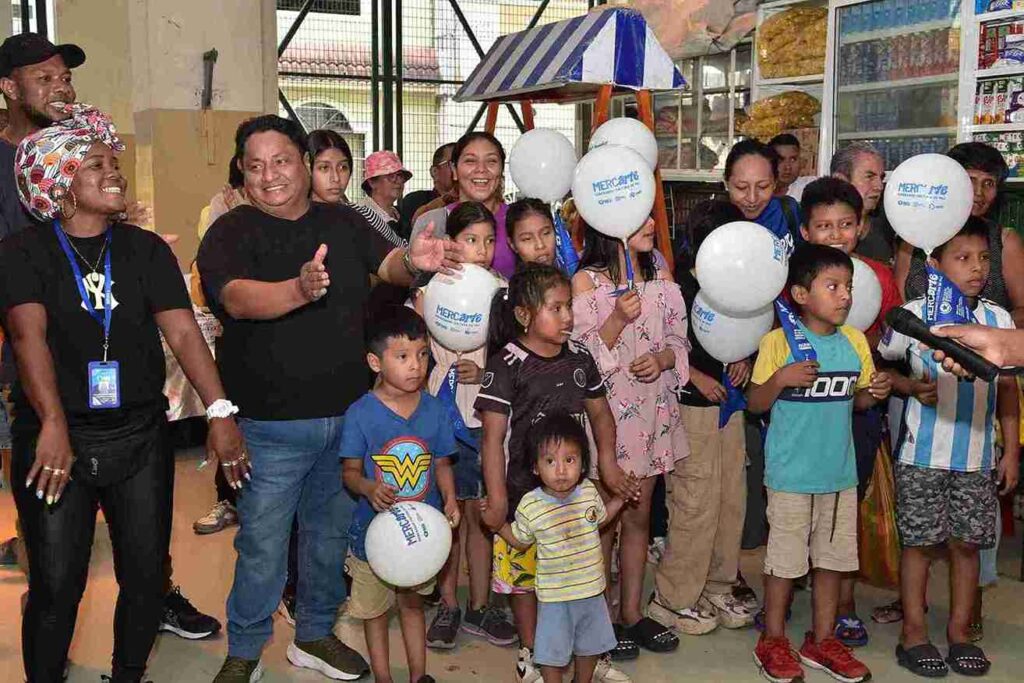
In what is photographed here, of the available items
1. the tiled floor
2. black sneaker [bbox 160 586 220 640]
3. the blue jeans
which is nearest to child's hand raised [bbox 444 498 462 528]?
the blue jeans

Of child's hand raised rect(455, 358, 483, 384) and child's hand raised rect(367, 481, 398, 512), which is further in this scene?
child's hand raised rect(455, 358, 483, 384)

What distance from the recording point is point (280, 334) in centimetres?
250

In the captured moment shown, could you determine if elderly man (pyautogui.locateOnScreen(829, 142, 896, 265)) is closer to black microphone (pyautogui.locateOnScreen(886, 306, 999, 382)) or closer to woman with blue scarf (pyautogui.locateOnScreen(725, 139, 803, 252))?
woman with blue scarf (pyautogui.locateOnScreen(725, 139, 803, 252))

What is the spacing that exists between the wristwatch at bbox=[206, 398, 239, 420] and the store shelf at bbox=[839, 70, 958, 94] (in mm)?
3772

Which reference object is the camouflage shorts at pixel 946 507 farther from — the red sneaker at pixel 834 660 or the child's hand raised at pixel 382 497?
the child's hand raised at pixel 382 497

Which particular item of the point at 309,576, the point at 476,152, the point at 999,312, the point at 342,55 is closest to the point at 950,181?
the point at 999,312

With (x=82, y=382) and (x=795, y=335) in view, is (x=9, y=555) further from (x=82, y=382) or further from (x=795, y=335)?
(x=795, y=335)

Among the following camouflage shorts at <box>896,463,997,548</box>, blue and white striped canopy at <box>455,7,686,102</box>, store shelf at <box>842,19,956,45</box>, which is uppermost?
store shelf at <box>842,19,956,45</box>

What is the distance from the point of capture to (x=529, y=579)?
2.66m

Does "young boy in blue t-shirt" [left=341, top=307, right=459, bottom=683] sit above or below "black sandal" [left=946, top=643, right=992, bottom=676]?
above

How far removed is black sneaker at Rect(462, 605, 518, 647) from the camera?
310 centimetres

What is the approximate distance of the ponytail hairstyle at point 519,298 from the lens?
263cm

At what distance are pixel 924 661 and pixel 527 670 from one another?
1.07 metres

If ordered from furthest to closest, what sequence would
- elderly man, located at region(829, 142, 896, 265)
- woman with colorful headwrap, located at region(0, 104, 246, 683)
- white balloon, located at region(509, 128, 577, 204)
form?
1. white balloon, located at region(509, 128, 577, 204)
2. elderly man, located at region(829, 142, 896, 265)
3. woman with colorful headwrap, located at region(0, 104, 246, 683)
